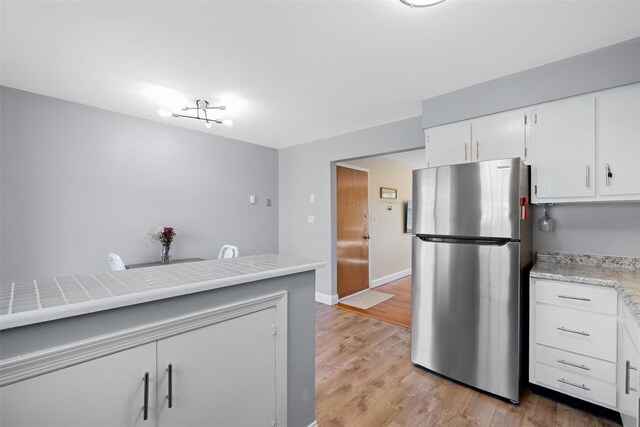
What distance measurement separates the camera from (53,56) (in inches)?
82.0

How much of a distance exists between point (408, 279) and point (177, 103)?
192 inches

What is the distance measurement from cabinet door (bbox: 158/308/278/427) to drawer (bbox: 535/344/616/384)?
1.85m

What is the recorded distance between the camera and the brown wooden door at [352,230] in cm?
434

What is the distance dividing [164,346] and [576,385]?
2.44 m

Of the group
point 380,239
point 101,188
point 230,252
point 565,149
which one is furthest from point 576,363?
point 101,188

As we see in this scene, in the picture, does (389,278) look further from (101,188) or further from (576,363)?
(101,188)

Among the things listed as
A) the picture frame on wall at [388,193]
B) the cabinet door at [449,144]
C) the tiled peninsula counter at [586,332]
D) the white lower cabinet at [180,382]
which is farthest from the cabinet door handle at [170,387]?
the picture frame on wall at [388,193]

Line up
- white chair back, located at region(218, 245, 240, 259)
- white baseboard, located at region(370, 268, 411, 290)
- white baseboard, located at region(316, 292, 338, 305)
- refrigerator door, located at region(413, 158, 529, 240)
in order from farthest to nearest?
white baseboard, located at region(370, 268, 411, 290) → white baseboard, located at region(316, 292, 338, 305) → white chair back, located at region(218, 245, 240, 259) → refrigerator door, located at region(413, 158, 529, 240)

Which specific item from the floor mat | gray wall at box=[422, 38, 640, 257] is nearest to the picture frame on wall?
the floor mat

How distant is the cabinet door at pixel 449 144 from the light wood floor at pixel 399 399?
182 centimetres

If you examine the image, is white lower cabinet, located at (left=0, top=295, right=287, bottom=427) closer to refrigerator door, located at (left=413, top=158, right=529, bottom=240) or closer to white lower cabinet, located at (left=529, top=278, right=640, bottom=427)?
refrigerator door, located at (left=413, top=158, right=529, bottom=240)

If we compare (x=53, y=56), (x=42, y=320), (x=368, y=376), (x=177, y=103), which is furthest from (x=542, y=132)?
(x=53, y=56)

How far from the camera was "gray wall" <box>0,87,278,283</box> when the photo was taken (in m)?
2.64

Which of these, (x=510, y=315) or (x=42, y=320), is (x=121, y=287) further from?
(x=510, y=315)
